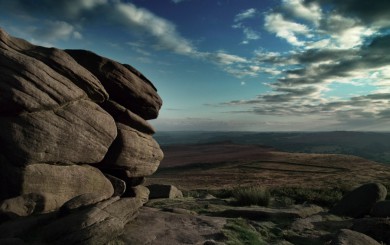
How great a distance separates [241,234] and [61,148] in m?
9.56

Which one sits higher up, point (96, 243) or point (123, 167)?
point (123, 167)

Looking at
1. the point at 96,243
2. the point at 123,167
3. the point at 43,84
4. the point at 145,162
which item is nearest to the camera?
the point at 96,243

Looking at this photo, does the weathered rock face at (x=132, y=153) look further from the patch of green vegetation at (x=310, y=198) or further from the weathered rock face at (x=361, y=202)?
the weathered rock face at (x=361, y=202)

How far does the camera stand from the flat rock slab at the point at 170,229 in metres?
13.9

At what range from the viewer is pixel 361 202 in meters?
23.5

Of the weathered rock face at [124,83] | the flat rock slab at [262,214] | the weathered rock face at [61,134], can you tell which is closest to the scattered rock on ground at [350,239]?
the flat rock slab at [262,214]

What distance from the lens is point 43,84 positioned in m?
17.0

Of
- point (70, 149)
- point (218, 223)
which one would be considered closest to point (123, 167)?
point (70, 149)

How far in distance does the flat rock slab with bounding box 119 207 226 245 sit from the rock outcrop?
648mm

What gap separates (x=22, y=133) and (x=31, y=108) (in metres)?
1.24

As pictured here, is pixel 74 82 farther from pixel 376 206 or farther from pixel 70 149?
pixel 376 206

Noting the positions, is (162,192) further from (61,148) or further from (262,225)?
(61,148)

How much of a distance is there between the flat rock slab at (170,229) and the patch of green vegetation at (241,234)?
1.15 ft

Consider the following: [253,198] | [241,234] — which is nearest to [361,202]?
[253,198]
